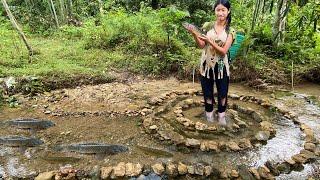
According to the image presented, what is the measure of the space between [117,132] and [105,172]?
51.3 inches

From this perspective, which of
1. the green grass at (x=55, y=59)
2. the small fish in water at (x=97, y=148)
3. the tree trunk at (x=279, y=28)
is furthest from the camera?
the tree trunk at (x=279, y=28)

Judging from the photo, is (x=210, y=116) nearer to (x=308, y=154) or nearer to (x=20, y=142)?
(x=308, y=154)

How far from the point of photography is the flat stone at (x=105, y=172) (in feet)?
13.9

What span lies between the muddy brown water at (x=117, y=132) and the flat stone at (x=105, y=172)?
0.69 feet

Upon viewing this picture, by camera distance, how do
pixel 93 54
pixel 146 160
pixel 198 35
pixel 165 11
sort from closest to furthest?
1. pixel 146 160
2. pixel 198 35
3. pixel 165 11
4. pixel 93 54

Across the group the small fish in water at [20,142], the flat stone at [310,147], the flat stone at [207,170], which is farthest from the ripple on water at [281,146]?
the small fish in water at [20,142]

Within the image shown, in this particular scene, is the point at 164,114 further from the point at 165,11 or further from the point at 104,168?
the point at 165,11

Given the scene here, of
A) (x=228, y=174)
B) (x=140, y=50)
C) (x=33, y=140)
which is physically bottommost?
(x=228, y=174)

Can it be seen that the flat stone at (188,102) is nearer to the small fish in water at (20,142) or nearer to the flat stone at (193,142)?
the flat stone at (193,142)

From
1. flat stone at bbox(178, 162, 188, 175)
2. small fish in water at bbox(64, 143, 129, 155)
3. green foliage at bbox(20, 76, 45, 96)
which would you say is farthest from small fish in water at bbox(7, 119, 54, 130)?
flat stone at bbox(178, 162, 188, 175)

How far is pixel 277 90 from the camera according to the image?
7.43 meters

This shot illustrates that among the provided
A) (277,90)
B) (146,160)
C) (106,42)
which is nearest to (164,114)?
(146,160)

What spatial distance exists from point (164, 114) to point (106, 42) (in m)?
4.13

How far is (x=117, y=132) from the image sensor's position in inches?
218
